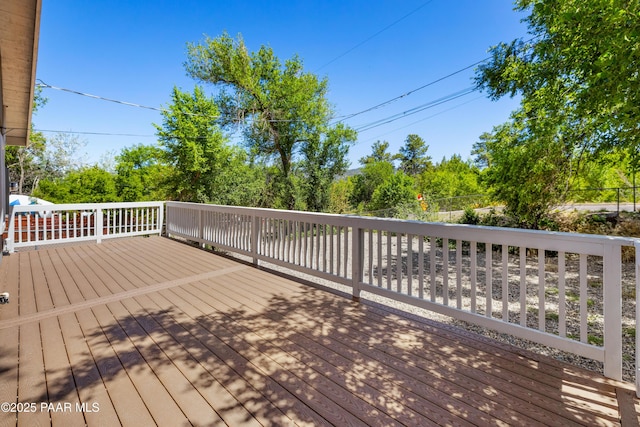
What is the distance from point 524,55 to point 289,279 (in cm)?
722

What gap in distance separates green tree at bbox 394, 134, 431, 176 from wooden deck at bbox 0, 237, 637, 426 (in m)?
34.9

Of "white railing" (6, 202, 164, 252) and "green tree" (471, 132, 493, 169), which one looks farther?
"green tree" (471, 132, 493, 169)

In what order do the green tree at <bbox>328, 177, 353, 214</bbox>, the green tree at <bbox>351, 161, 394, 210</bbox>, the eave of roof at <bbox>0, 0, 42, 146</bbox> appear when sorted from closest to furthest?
1. the eave of roof at <bbox>0, 0, 42, 146</bbox>
2. the green tree at <bbox>328, 177, 353, 214</bbox>
3. the green tree at <bbox>351, 161, 394, 210</bbox>

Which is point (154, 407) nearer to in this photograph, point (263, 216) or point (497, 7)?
point (263, 216)

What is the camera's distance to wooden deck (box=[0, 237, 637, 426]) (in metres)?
1.46

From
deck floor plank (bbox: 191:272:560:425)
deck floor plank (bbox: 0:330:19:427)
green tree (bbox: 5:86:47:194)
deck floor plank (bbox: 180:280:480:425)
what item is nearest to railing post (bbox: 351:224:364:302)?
deck floor plank (bbox: 191:272:560:425)

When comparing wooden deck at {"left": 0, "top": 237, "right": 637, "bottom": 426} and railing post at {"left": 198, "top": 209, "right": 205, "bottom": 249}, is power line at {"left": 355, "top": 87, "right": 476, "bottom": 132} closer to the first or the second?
railing post at {"left": 198, "top": 209, "right": 205, "bottom": 249}

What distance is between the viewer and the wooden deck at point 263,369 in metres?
A: 1.46

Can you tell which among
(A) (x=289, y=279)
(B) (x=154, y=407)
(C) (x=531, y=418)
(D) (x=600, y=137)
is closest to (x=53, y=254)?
(A) (x=289, y=279)

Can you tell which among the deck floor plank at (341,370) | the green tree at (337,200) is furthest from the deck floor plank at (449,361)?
the green tree at (337,200)

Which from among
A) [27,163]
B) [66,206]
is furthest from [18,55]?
[27,163]

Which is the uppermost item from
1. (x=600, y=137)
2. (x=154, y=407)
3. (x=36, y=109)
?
(x=36, y=109)

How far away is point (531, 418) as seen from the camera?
4.67ft

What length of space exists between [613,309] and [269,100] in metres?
14.3
